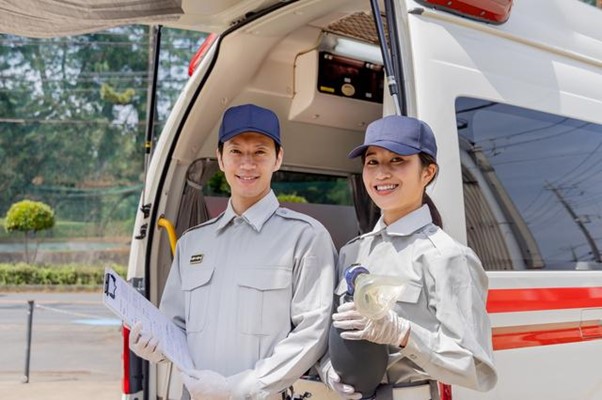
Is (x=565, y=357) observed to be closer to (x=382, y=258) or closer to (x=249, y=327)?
(x=382, y=258)

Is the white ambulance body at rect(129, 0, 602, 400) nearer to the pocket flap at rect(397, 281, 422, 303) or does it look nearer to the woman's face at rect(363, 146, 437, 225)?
the woman's face at rect(363, 146, 437, 225)

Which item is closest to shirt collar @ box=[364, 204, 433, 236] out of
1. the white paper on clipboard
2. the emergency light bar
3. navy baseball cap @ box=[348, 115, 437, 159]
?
navy baseball cap @ box=[348, 115, 437, 159]

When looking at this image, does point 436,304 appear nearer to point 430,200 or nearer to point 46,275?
point 430,200

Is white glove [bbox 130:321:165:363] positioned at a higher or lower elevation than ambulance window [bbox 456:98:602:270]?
lower

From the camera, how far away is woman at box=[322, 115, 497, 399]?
176cm

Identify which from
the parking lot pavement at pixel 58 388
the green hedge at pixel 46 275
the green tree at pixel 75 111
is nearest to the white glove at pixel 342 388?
the parking lot pavement at pixel 58 388

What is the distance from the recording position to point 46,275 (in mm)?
20969

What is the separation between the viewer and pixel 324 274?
210 centimetres

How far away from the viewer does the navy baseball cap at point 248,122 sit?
2.19m

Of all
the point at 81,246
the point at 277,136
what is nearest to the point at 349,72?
the point at 277,136

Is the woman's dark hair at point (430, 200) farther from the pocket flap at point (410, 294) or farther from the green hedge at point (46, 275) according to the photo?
the green hedge at point (46, 275)

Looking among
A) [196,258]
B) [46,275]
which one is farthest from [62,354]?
[46,275]

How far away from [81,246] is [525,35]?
23.0 m

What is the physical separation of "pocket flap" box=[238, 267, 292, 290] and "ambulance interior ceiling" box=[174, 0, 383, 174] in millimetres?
1418
